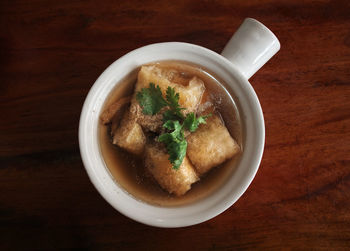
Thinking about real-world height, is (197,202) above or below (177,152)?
below

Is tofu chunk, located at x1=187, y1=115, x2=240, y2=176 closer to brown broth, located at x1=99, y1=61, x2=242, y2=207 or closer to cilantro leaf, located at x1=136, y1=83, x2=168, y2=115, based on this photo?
brown broth, located at x1=99, y1=61, x2=242, y2=207

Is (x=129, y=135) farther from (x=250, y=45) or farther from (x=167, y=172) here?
(x=250, y=45)

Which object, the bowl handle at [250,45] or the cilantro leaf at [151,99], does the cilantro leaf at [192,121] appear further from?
the bowl handle at [250,45]

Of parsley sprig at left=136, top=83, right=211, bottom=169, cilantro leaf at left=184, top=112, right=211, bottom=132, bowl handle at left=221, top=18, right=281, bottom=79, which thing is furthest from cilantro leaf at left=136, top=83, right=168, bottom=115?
bowl handle at left=221, top=18, right=281, bottom=79

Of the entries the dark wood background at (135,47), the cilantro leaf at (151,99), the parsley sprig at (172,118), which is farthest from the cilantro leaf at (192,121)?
the dark wood background at (135,47)

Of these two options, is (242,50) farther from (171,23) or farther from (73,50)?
(73,50)

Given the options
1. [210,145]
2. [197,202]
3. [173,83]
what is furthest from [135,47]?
[197,202]

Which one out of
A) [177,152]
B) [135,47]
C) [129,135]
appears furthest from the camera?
[135,47]
